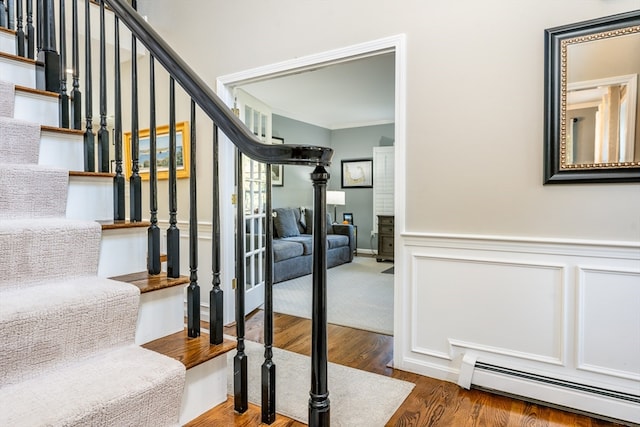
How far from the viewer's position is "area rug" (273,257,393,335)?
3.27 meters

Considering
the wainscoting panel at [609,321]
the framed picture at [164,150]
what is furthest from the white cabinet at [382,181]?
the wainscoting panel at [609,321]

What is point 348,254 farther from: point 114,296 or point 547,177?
point 114,296

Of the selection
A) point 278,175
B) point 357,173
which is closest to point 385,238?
point 357,173

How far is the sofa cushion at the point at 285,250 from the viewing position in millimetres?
4730

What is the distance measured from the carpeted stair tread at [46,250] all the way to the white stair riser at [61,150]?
1.16 feet

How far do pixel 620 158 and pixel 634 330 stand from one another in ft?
2.75

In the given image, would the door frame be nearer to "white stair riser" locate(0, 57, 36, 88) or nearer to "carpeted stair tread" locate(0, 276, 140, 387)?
"white stair riser" locate(0, 57, 36, 88)

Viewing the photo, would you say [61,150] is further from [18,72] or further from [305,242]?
[305,242]

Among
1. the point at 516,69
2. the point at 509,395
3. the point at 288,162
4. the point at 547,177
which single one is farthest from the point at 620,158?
the point at 288,162

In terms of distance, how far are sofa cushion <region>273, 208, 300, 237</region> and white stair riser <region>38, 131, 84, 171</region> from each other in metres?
3.97

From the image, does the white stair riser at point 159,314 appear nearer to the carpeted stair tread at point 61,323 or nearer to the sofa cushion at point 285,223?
the carpeted stair tread at point 61,323

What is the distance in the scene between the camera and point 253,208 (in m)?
3.53

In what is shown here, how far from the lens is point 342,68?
4172mm

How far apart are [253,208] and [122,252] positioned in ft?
7.26
